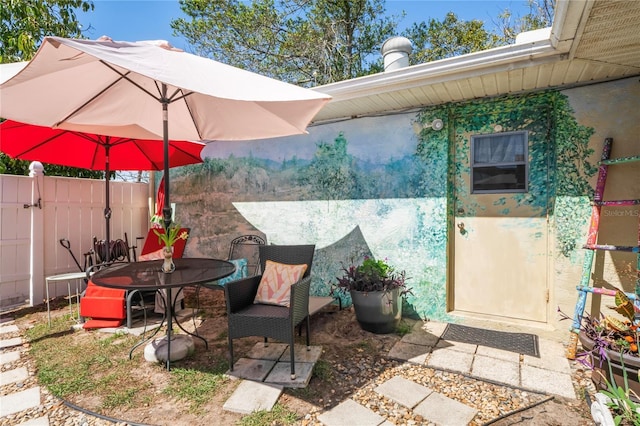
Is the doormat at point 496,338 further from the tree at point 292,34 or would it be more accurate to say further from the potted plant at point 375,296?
the tree at point 292,34

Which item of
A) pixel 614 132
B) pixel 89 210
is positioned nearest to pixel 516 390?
pixel 614 132

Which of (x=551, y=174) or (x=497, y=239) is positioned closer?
(x=551, y=174)

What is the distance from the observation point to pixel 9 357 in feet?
10.1

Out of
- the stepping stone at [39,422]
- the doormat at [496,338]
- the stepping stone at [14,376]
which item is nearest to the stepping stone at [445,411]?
the doormat at [496,338]

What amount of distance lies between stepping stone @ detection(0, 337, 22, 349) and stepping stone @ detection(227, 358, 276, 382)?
93.7 inches

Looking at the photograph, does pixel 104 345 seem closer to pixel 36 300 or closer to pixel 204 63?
pixel 36 300

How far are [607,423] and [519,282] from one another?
2.55m

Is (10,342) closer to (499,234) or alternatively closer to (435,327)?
(435,327)

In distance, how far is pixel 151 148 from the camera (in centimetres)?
506

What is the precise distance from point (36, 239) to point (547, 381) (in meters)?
6.20

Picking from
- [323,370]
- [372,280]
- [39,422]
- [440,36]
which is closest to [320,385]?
[323,370]

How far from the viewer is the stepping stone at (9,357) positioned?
118 inches

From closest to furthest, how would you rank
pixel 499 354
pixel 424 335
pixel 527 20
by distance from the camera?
pixel 499 354 < pixel 424 335 < pixel 527 20

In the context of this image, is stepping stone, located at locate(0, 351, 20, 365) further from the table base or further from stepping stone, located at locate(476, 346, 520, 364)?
stepping stone, located at locate(476, 346, 520, 364)
